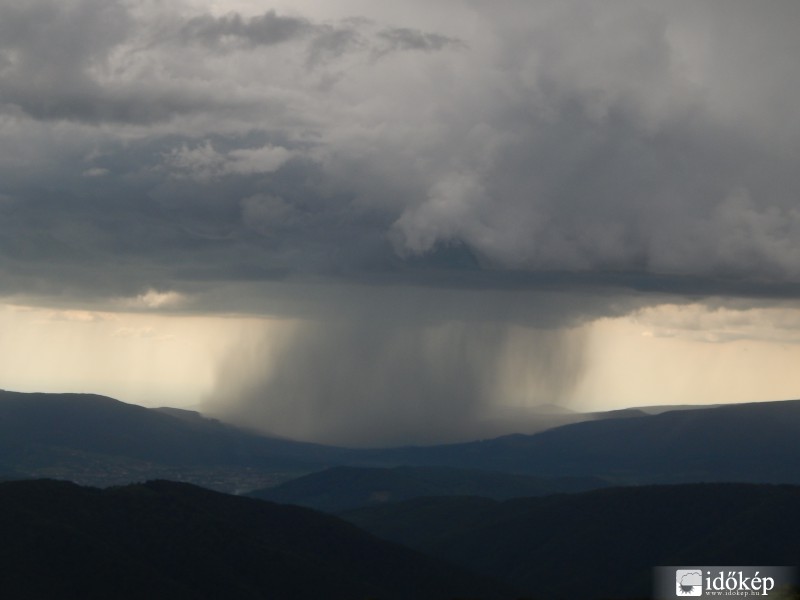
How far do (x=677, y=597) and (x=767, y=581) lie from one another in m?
22.0

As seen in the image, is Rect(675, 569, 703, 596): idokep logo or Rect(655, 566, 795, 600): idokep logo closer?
Rect(655, 566, 795, 600): idokep logo

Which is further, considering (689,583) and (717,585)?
(717,585)

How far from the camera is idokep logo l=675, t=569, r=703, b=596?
16107 centimetres

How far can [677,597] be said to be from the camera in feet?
523

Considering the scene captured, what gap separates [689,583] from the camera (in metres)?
166

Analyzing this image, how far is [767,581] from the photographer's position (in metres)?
174

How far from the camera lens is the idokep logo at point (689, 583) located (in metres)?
161

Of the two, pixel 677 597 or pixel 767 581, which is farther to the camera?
pixel 767 581

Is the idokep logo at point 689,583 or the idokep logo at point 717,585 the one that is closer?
the idokep logo at point 717,585
